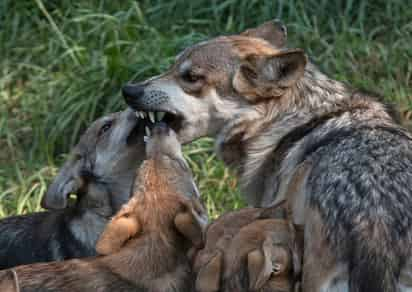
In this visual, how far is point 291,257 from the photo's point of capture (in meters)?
5.27

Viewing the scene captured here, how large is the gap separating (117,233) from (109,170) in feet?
4.45

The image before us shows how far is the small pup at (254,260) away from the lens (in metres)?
5.08

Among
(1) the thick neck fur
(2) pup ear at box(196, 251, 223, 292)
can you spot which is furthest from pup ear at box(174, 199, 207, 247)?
(1) the thick neck fur

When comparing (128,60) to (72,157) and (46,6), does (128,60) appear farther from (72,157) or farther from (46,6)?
(72,157)

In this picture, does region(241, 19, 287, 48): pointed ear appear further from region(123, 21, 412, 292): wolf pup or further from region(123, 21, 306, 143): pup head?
region(123, 21, 306, 143): pup head

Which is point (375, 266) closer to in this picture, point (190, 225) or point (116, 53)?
point (190, 225)

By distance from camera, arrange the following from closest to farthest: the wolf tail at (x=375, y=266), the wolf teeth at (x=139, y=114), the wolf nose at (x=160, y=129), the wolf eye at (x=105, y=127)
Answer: the wolf tail at (x=375, y=266), the wolf nose at (x=160, y=129), the wolf teeth at (x=139, y=114), the wolf eye at (x=105, y=127)

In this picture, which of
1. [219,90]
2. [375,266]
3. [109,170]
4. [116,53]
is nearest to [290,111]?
[219,90]

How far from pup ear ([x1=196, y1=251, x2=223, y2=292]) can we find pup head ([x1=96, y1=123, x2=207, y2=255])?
0.19m

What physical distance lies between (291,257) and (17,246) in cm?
214

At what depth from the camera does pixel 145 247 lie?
5.34 m

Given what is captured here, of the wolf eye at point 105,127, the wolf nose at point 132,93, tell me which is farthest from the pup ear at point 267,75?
the wolf eye at point 105,127

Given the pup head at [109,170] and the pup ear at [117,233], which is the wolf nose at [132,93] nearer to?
the pup head at [109,170]

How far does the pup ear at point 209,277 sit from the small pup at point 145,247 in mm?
182
